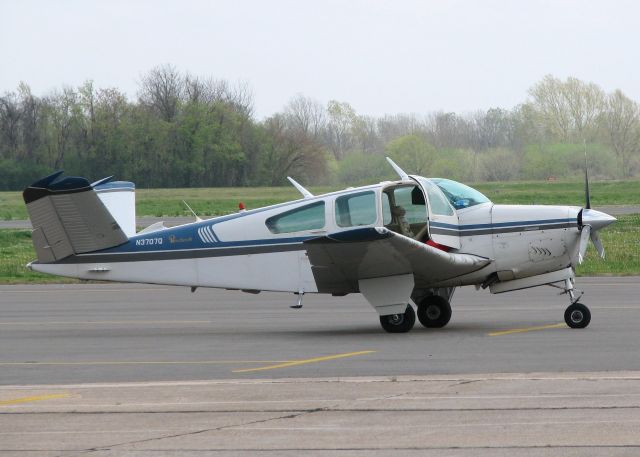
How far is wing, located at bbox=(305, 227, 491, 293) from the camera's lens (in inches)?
533

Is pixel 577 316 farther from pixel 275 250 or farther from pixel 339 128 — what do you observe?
pixel 339 128

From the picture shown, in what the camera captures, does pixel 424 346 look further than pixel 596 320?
No

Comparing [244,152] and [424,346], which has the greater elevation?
[244,152]

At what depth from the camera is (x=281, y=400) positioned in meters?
9.09

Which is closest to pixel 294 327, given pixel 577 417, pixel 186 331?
pixel 186 331

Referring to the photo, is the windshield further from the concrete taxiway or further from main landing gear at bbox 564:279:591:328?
main landing gear at bbox 564:279:591:328

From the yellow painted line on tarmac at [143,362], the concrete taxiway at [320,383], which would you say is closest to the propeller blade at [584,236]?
the concrete taxiway at [320,383]

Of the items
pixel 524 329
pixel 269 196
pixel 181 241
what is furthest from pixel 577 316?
pixel 269 196

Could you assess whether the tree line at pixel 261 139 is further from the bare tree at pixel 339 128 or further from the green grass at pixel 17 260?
the green grass at pixel 17 260

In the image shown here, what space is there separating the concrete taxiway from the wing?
0.75 metres

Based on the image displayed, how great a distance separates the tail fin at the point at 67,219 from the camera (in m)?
15.0

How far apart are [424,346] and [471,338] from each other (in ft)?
3.03

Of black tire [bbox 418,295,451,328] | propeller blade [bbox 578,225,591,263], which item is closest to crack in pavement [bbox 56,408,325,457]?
black tire [bbox 418,295,451,328]

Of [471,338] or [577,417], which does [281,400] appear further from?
[471,338]
